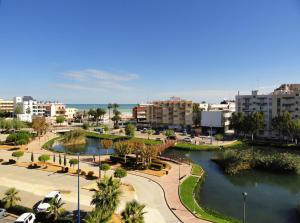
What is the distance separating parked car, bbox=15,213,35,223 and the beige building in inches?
3441

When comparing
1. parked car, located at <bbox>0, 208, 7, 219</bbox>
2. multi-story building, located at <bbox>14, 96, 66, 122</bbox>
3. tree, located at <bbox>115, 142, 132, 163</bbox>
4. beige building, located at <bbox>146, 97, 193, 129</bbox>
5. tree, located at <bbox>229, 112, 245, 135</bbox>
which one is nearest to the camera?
parked car, located at <bbox>0, 208, 7, 219</bbox>

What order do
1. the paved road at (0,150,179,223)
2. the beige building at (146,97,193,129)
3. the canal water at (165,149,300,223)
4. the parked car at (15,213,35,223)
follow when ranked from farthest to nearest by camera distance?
the beige building at (146,97,193,129)
the canal water at (165,149,300,223)
the paved road at (0,150,179,223)
the parked car at (15,213,35,223)

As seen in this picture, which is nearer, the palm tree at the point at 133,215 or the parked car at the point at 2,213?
the palm tree at the point at 133,215

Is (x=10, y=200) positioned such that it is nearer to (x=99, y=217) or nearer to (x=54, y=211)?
(x=54, y=211)

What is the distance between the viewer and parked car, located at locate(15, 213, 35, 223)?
77.0ft

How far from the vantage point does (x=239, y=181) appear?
1738 inches

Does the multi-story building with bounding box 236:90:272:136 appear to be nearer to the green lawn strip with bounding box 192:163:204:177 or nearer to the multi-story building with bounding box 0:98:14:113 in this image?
the green lawn strip with bounding box 192:163:204:177

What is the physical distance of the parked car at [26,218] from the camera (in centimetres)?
2347

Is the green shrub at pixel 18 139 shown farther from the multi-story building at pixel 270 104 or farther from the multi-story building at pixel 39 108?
the multi-story building at pixel 39 108

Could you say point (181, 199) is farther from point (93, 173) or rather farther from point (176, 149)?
point (176, 149)

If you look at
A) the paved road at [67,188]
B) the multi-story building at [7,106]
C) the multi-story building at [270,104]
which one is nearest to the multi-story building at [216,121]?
the multi-story building at [270,104]

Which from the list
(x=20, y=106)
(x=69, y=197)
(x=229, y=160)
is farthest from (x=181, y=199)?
(x=20, y=106)

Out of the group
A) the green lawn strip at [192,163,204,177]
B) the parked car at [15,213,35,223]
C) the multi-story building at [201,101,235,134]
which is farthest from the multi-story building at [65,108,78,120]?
the parked car at [15,213,35,223]

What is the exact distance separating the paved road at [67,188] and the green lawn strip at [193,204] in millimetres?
2572
